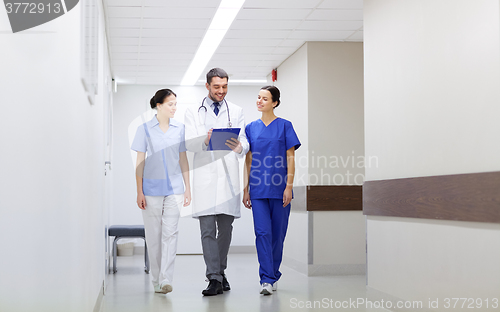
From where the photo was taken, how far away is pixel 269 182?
3980 millimetres

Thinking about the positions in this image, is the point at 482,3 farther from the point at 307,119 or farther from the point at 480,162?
the point at 307,119

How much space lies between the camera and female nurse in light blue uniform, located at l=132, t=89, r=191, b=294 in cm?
401

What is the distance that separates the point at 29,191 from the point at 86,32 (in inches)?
55.0

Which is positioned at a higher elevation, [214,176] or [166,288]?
[214,176]

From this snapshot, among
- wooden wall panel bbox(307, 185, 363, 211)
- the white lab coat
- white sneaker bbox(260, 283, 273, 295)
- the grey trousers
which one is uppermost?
the white lab coat

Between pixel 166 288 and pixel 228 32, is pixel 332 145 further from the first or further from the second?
pixel 166 288

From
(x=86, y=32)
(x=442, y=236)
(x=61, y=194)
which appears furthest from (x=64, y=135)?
(x=442, y=236)

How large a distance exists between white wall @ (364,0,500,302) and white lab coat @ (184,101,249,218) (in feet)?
3.47

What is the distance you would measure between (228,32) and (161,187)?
81.2 inches

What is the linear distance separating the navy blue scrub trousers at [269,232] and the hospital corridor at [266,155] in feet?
0.05

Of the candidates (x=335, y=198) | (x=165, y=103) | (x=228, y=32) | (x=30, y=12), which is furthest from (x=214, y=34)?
(x=30, y=12)

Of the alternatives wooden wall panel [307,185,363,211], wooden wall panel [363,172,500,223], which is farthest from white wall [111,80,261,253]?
wooden wall panel [363,172,500,223]

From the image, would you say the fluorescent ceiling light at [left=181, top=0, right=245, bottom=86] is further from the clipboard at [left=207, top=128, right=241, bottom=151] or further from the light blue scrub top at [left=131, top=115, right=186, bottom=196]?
the clipboard at [left=207, top=128, right=241, bottom=151]

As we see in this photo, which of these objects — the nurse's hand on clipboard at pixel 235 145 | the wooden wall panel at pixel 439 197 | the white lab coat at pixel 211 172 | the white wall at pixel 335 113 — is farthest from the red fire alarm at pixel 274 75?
the wooden wall panel at pixel 439 197
